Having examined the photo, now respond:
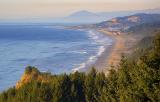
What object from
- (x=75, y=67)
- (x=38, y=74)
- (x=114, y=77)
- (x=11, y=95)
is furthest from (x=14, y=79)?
(x=114, y=77)

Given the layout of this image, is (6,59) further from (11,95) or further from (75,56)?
(11,95)

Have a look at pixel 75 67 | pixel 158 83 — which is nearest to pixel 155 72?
pixel 158 83

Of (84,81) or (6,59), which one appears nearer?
(84,81)

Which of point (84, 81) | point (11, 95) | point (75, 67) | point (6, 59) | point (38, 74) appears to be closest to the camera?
point (84, 81)

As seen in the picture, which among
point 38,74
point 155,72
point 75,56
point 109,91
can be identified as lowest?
point 75,56

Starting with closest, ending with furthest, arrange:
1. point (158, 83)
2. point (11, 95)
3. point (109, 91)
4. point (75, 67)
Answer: point (158, 83) < point (109, 91) < point (11, 95) < point (75, 67)

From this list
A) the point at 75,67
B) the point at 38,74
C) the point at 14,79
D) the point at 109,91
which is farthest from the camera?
the point at 75,67

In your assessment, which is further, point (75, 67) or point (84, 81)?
point (75, 67)

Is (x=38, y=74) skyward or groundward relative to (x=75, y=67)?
skyward

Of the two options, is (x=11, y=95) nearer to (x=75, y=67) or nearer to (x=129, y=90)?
(x=129, y=90)
